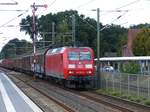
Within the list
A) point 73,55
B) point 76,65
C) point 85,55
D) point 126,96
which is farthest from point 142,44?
point 126,96

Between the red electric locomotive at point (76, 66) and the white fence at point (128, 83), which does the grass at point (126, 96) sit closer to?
the white fence at point (128, 83)

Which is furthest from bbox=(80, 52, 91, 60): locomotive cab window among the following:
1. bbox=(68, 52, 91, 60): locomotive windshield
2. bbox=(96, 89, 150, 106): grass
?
bbox=(96, 89, 150, 106): grass

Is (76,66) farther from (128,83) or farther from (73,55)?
(128,83)

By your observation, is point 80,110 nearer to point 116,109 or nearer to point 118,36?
point 116,109

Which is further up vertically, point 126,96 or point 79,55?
point 79,55

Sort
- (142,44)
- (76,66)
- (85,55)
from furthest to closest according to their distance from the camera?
(142,44) < (85,55) < (76,66)

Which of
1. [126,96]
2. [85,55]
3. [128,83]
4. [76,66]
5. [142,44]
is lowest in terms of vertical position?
[126,96]

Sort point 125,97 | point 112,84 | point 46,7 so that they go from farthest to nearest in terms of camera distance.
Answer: point 46,7 < point 112,84 < point 125,97

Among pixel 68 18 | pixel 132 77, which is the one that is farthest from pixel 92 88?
pixel 68 18

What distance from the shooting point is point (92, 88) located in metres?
40.2

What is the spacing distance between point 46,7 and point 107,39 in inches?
2748

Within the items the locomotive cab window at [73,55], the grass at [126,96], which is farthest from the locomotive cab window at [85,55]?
the grass at [126,96]

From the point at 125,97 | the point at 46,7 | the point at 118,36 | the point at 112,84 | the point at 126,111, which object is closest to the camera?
the point at 126,111

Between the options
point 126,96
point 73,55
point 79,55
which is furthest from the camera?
point 79,55
